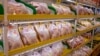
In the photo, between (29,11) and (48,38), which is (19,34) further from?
(48,38)

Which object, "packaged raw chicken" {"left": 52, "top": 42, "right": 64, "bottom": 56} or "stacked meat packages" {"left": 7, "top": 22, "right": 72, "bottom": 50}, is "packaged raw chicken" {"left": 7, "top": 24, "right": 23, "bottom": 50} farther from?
"packaged raw chicken" {"left": 52, "top": 42, "right": 64, "bottom": 56}

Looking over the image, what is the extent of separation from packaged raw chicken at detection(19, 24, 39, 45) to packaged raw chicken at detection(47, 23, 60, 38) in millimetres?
455

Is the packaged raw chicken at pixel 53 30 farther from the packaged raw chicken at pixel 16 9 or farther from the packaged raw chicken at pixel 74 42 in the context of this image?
the packaged raw chicken at pixel 74 42

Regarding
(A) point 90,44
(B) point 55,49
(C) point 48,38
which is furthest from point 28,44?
(A) point 90,44

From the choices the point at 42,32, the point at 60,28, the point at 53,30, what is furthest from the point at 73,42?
the point at 42,32

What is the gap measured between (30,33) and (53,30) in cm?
70

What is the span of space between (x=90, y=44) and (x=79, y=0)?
2027 mm

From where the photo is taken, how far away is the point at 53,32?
2975 millimetres

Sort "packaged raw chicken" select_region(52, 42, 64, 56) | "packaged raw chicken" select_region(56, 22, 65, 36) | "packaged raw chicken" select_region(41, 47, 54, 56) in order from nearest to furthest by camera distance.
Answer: "packaged raw chicken" select_region(41, 47, 54, 56) < "packaged raw chicken" select_region(52, 42, 64, 56) < "packaged raw chicken" select_region(56, 22, 65, 36)

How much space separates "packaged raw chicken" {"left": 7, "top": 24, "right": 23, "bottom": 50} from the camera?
1.98 m

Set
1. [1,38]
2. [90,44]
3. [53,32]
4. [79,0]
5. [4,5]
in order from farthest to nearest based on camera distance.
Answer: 1. [90,44]
2. [79,0]
3. [53,32]
4. [1,38]
5. [4,5]

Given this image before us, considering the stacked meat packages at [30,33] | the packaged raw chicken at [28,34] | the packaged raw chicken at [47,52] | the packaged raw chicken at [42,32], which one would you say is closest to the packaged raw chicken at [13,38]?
the stacked meat packages at [30,33]

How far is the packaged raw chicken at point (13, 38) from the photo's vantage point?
1.98 meters

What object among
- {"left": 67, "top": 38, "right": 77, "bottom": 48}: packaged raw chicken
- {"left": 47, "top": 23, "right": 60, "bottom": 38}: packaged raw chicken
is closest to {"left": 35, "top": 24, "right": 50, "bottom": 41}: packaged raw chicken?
{"left": 47, "top": 23, "right": 60, "bottom": 38}: packaged raw chicken
